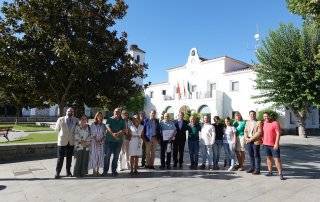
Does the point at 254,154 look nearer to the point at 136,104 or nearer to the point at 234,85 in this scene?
the point at 234,85

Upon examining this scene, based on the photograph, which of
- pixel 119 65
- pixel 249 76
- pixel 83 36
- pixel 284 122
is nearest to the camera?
pixel 83 36

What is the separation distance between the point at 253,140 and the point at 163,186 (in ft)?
10.5

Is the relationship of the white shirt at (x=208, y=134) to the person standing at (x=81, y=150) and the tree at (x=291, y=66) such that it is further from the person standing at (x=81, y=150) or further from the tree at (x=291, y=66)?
the tree at (x=291, y=66)

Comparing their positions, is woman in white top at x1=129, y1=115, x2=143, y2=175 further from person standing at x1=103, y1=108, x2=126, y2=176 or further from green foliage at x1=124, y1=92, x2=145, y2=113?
green foliage at x1=124, y1=92, x2=145, y2=113

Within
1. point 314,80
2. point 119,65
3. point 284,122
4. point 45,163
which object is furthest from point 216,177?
point 284,122

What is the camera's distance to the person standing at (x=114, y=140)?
9438 millimetres

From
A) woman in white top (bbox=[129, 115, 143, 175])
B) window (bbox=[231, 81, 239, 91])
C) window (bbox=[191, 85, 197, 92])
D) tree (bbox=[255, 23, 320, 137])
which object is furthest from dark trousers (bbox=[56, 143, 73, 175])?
window (bbox=[191, 85, 197, 92])

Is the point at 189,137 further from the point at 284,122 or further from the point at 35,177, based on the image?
the point at 284,122

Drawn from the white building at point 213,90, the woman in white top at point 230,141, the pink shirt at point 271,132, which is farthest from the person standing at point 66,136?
the white building at point 213,90

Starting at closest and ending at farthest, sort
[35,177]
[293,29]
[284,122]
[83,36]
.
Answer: [35,177]
[83,36]
[293,29]
[284,122]

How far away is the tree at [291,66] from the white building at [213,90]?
819 centimetres

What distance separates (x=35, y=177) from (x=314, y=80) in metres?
20.6

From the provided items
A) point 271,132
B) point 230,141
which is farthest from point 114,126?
point 271,132

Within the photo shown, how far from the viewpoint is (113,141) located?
375 inches
